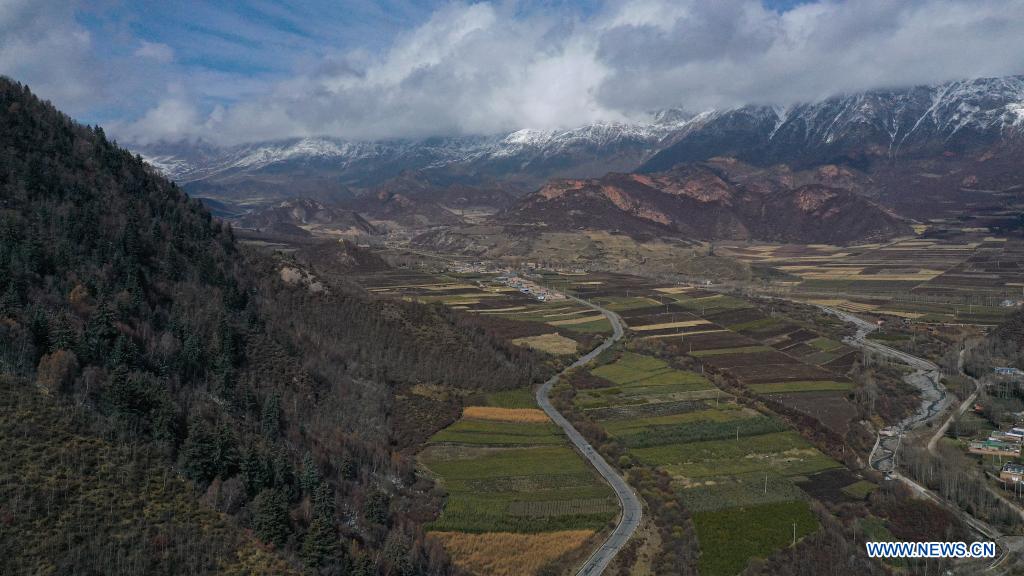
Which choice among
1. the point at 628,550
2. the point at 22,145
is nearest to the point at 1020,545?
the point at 628,550

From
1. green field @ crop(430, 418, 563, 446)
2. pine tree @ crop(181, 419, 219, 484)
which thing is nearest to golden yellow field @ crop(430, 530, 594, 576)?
pine tree @ crop(181, 419, 219, 484)

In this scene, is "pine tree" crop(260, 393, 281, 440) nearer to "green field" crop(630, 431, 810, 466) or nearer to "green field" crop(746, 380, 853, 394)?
"green field" crop(630, 431, 810, 466)

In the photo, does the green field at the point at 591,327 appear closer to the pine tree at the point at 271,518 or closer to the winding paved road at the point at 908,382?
the winding paved road at the point at 908,382

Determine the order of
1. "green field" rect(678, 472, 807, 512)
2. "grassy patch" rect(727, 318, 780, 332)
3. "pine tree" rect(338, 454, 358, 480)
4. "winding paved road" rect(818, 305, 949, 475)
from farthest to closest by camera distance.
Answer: "grassy patch" rect(727, 318, 780, 332), "winding paved road" rect(818, 305, 949, 475), "green field" rect(678, 472, 807, 512), "pine tree" rect(338, 454, 358, 480)

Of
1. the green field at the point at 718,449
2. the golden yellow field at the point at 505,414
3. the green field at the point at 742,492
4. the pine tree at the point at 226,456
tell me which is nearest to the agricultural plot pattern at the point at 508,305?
the golden yellow field at the point at 505,414

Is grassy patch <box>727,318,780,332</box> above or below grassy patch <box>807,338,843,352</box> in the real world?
above

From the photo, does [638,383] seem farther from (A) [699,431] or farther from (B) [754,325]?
(B) [754,325]
